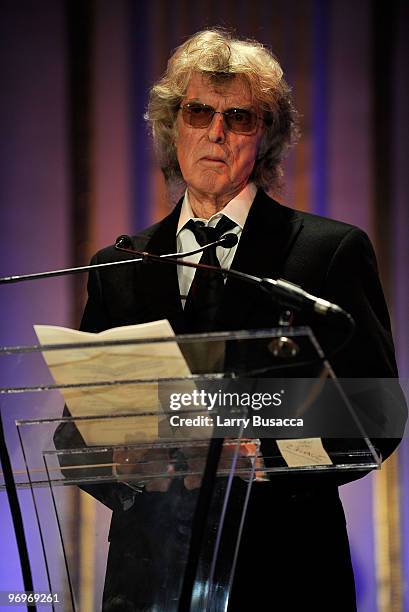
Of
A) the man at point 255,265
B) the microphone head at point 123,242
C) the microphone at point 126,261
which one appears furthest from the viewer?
the man at point 255,265

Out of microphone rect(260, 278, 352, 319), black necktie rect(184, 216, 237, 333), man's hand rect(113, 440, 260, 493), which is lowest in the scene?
man's hand rect(113, 440, 260, 493)

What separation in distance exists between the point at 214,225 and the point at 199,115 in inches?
9.5

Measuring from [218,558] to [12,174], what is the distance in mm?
2540

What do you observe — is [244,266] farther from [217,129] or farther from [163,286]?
[217,129]

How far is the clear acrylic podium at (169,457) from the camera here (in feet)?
4.67

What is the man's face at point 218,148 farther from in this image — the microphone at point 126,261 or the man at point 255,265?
the microphone at point 126,261

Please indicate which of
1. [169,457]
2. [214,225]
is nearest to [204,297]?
[214,225]

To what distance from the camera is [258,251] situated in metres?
2.19

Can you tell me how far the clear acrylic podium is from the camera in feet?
4.67

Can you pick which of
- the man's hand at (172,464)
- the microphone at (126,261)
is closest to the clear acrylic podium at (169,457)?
the man's hand at (172,464)

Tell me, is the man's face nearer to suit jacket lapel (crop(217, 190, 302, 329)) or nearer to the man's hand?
suit jacket lapel (crop(217, 190, 302, 329))

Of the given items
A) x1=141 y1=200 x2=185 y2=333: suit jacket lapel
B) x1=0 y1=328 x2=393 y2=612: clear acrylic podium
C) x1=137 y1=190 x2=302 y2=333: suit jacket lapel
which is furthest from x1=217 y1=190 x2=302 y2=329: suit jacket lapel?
x1=0 y1=328 x2=393 y2=612: clear acrylic podium

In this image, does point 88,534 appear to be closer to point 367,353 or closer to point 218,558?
point 218,558

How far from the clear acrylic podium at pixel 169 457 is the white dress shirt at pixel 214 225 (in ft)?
2.14
